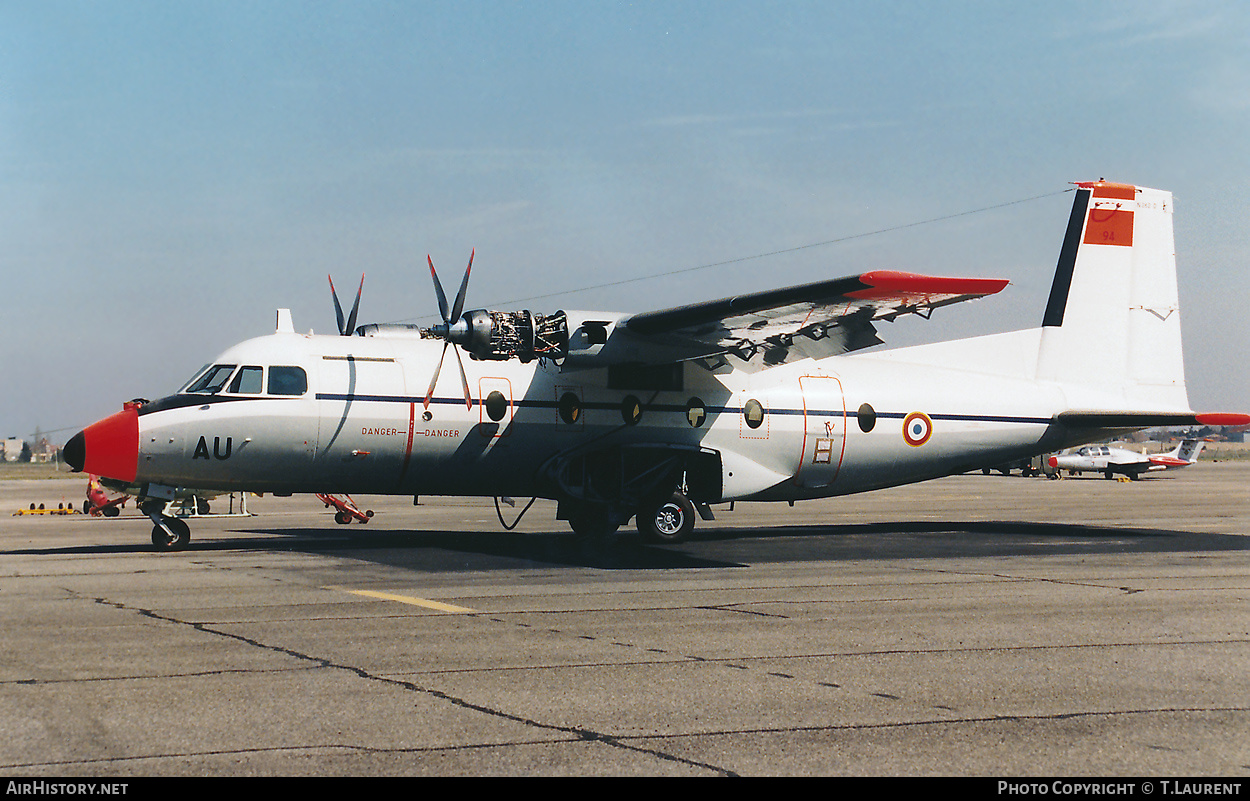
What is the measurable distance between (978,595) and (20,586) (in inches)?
506

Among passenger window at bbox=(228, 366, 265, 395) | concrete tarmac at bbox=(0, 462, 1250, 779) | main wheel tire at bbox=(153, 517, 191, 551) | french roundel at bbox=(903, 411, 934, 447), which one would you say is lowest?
concrete tarmac at bbox=(0, 462, 1250, 779)

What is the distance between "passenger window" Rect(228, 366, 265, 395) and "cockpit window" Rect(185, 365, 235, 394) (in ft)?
0.58

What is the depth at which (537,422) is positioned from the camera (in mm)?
21031

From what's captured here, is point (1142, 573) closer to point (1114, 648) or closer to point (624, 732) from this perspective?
point (1114, 648)

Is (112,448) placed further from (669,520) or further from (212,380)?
(669,520)

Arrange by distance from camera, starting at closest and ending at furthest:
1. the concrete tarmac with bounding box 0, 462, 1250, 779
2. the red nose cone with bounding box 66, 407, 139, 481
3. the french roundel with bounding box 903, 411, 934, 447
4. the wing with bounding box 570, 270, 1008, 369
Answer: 1. the concrete tarmac with bounding box 0, 462, 1250, 779
2. the wing with bounding box 570, 270, 1008, 369
3. the red nose cone with bounding box 66, 407, 139, 481
4. the french roundel with bounding box 903, 411, 934, 447

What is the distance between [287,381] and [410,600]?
Result: 772cm

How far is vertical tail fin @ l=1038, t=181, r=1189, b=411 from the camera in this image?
2603 centimetres

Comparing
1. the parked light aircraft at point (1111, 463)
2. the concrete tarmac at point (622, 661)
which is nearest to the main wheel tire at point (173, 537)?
the concrete tarmac at point (622, 661)

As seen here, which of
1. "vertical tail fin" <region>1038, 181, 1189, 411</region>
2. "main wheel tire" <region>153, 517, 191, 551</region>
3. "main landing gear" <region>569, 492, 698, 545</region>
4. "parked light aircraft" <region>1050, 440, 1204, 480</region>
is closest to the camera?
"main wheel tire" <region>153, 517, 191, 551</region>

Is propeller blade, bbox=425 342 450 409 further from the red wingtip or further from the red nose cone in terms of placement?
the red wingtip

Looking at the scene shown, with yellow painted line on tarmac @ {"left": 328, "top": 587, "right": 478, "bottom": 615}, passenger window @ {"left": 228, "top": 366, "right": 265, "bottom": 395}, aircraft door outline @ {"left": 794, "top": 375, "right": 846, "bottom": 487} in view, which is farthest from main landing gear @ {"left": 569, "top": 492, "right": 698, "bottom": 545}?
yellow painted line on tarmac @ {"left": 328, "top": 587, "right": 478, "bottom": 615}

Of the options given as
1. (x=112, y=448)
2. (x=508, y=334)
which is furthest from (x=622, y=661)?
(x=112, y=448)
